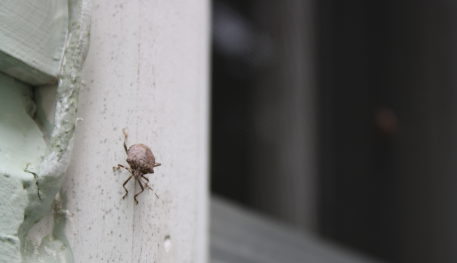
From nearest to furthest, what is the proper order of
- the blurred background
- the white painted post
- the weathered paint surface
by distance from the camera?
the weathered paint surface
the white painted post
the blurred background

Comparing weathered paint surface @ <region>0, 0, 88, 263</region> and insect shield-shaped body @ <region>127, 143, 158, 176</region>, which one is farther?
insect shield-shaped body @ <region>127, 143, 158, 176</region>

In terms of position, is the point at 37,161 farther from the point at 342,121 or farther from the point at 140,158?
the point at 342,121

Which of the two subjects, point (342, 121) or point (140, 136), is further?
point (342, 121)

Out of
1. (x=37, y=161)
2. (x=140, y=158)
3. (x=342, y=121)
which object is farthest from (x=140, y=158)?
(x=342, y=121)

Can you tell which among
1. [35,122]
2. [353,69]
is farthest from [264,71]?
[35,122]

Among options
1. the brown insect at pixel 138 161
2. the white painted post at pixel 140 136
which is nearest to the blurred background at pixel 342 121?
the white painted post at pixel 140 136

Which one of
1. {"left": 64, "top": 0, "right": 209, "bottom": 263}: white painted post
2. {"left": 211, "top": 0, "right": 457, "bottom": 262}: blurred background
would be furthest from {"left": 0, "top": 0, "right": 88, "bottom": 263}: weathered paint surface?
{"left": 211, "top": 0, "right": 457, "bottom": 262}: blurred background

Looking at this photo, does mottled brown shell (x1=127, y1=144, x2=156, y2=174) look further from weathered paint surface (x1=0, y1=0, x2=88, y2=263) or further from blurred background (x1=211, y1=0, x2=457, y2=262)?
blurred background (x1=211, y1=0, x2=457, y2=262)
